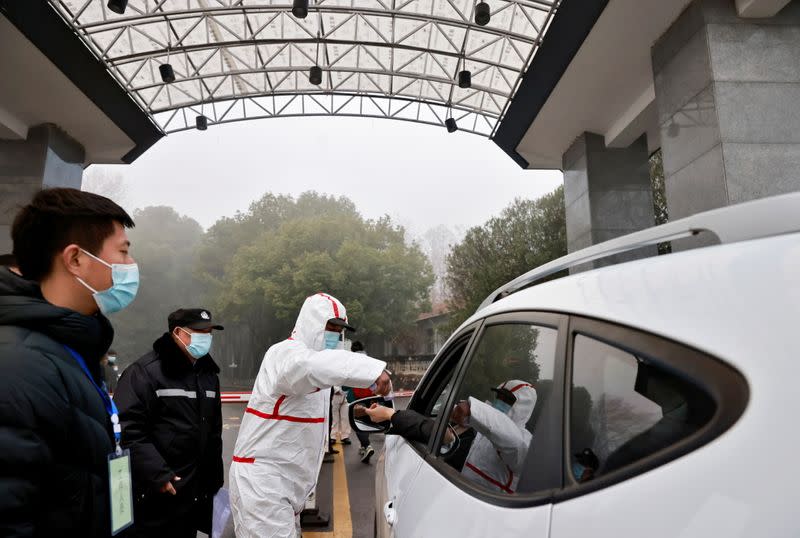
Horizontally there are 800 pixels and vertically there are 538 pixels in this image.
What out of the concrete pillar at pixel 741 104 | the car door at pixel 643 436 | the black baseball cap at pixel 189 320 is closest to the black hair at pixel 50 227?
the car door at pixel 643 436

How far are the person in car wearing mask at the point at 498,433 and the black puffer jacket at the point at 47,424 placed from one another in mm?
1032

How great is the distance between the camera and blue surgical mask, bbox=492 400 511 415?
1.53m

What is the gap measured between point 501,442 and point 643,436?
674 millimetres

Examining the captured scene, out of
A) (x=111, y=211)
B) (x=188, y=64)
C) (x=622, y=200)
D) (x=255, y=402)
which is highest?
(x=188, y=64)

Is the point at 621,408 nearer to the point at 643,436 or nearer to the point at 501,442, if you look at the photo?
the point at 643,436

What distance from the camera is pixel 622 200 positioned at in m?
12.2

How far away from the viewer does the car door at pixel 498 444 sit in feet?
3.58

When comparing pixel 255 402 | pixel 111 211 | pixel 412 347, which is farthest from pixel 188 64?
pixel 412 347

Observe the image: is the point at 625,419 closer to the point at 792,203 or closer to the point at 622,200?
the point at 792,203

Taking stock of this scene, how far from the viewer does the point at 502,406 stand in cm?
156

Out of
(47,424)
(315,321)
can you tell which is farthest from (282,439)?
(47,424)

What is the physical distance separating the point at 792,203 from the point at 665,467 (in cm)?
46

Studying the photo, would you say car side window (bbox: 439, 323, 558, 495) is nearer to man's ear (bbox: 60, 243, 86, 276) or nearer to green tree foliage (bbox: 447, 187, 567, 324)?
man's ear (bbox: 60, 243, 86, 276)

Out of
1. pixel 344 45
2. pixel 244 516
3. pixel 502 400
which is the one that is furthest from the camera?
pixel 344 45
